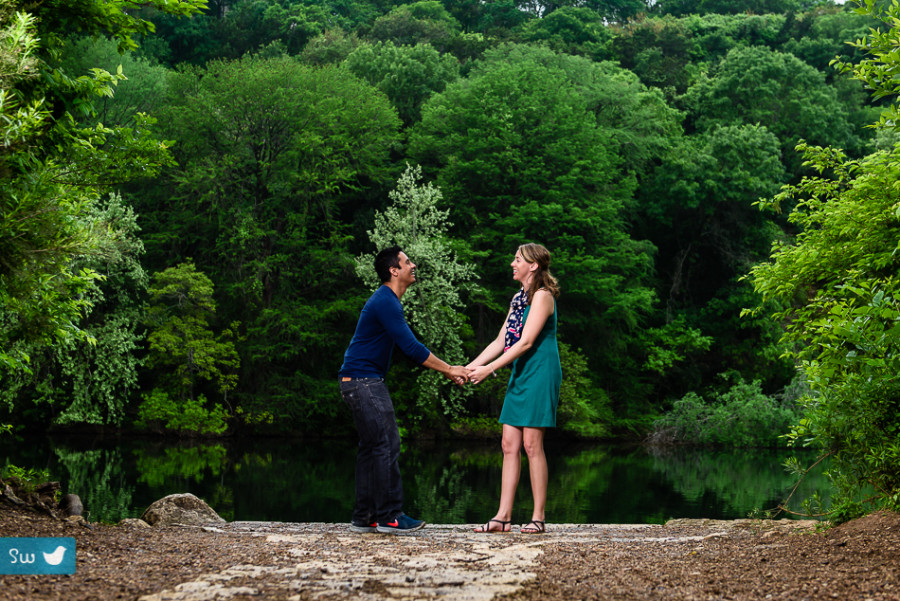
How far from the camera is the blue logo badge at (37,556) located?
4.07 meters

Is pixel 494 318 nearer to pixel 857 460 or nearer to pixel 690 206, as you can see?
pixel 690 206

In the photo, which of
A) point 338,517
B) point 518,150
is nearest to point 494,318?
point 518,150

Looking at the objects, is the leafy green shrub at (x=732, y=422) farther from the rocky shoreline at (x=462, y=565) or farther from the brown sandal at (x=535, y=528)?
the rocky shoreline at (x=462, y=565)

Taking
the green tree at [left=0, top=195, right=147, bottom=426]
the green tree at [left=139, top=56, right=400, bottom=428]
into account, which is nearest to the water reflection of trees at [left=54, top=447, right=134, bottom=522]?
the green tree at [left=0, top=195, right=147, bottom=426]

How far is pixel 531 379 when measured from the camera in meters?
6.42

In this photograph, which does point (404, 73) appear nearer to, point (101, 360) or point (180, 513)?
point (101, 360)

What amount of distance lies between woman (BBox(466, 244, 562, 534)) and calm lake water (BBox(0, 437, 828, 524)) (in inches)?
210

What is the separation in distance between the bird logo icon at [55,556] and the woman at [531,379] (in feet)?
9.89

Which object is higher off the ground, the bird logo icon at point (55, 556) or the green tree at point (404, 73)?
the green tree at point (404, 73)

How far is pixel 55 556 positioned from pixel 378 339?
8.74 feet

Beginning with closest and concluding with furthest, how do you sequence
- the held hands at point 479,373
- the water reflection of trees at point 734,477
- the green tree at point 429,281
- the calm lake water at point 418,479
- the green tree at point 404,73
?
the held hands at point 479,373, the calm lake water at point 418,479, the water reflection of trees at point 734,477, the green tree at point 429,281, the green tree at point 404,73

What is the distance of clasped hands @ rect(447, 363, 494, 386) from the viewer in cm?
682

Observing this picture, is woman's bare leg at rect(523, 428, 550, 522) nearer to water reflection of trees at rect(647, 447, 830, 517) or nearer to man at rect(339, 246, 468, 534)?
man at rect(339, 246, 468, 534)

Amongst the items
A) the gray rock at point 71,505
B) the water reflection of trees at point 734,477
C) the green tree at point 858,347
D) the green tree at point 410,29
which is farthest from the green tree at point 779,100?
the gray rock at point 71,505
